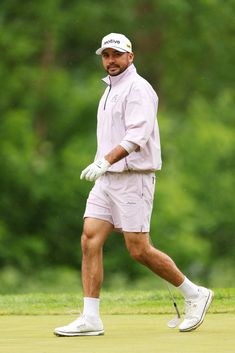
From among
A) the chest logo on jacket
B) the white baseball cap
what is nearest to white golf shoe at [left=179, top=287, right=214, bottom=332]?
the chest logo on jacket

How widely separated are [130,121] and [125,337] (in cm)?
139

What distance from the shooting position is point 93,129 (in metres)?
34.7

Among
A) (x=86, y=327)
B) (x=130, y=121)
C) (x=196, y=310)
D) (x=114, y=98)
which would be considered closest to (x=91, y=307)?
(x=86, y=327)

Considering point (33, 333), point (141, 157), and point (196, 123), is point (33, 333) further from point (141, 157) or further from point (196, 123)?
point (196, 123)

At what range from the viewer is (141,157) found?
29.3 ft

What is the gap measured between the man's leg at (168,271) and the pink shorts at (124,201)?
0.08 meters

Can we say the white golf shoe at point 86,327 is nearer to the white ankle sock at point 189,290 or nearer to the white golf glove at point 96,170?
the white ankle sock at point 189,290

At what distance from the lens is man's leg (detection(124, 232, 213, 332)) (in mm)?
8922

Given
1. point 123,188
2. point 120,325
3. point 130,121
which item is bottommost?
point 120,325

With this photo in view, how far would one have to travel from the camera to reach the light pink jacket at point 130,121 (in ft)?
29.1

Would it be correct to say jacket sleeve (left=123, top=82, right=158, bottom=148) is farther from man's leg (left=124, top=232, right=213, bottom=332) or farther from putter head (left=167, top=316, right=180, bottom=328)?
putter head (left=167, top=316, right=180, bottom=328)

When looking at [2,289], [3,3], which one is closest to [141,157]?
[2,289]

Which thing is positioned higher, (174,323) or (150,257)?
(150,257)

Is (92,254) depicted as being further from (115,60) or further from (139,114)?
(115,60)
